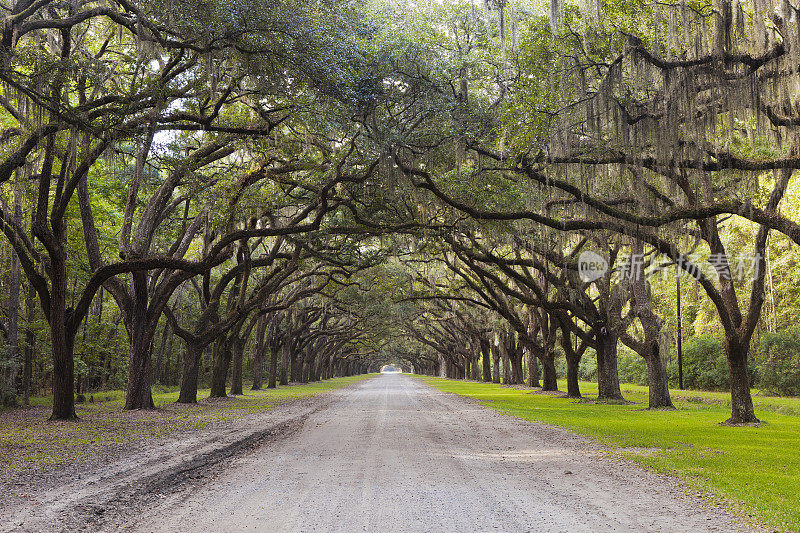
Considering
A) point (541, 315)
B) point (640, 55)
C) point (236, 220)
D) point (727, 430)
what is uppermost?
point (640, 55)

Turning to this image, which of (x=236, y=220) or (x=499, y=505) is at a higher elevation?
(x=236, y=220)

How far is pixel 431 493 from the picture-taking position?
634 centimetres

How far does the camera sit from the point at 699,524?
5219mm

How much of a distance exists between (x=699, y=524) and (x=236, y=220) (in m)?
13.3

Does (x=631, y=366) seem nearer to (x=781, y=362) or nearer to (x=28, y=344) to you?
(x=781, y=362)

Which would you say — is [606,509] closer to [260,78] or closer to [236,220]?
[260,78]

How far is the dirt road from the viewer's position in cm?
517

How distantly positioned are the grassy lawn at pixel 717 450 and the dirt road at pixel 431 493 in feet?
1.80

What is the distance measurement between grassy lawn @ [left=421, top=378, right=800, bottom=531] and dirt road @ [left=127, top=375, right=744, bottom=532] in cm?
55

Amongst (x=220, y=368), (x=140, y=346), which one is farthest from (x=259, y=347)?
(x=140, y=346)

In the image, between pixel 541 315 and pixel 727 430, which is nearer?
pixel 727 430

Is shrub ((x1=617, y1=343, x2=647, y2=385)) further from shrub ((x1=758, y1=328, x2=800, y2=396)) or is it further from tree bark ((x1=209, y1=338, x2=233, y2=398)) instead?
tree bark ((x1=209, y1=338, x2=233, y2=398))

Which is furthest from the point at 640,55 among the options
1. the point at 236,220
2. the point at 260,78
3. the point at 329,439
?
the point at 236,220

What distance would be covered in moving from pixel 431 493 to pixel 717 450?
6153 millimetres
